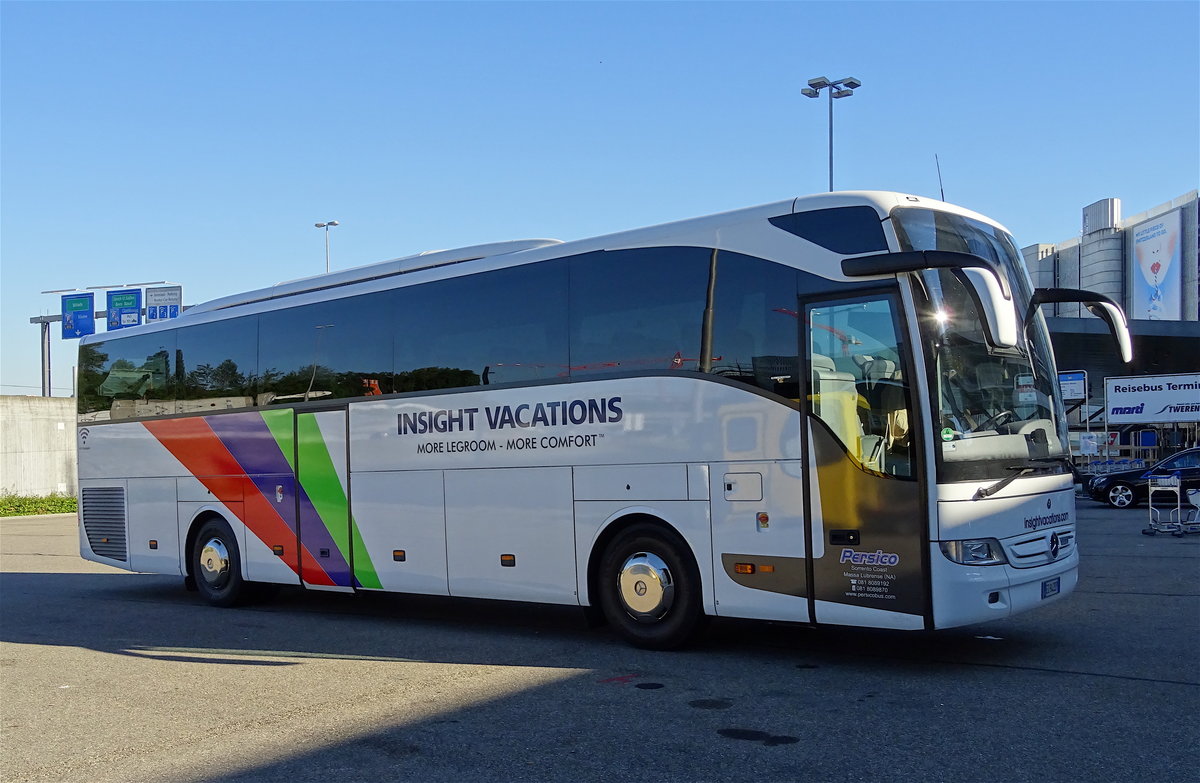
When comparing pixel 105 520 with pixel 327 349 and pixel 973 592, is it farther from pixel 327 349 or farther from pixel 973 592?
pixel 973 592

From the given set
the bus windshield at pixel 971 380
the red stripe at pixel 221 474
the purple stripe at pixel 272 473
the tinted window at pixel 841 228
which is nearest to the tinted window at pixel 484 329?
the purple stripe at pixel 272 473

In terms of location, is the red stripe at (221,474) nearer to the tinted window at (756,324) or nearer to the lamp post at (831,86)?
the tinted window at (756,324)

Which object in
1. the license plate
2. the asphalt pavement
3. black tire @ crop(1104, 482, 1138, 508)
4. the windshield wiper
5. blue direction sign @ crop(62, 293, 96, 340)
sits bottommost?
black tire @ crop(1104, 482, 1138, 508)

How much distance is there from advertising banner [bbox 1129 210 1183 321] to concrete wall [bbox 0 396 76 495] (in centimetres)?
7673

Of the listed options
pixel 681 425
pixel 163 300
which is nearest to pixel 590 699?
pixel 681 425

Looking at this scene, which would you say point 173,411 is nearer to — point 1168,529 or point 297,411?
point 297,411

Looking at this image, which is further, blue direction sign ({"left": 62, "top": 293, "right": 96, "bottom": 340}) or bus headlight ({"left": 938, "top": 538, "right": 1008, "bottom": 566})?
blue direction sign ({"left": 62, "top": 293, "right": 96, "bottom": 340})

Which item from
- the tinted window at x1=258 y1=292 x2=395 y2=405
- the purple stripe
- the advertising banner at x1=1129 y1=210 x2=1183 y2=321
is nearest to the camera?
the tinted window at x1=258 y1=292 x2=395 y2=405

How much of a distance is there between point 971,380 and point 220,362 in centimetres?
913

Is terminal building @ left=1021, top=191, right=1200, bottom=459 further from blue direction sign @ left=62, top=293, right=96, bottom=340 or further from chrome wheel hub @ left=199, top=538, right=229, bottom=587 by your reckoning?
chrome wheel hub @ left=199, top=538, right=229, bottom=587

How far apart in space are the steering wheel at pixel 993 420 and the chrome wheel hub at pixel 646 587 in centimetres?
274

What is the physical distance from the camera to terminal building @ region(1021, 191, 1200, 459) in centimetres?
4725

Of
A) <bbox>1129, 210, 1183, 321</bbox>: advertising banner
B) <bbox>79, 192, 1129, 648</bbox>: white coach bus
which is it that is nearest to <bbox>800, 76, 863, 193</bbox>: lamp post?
<bbox>79, 192, 1129, 648</bbox>: white coach bus

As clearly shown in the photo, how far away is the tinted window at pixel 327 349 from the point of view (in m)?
11.7
